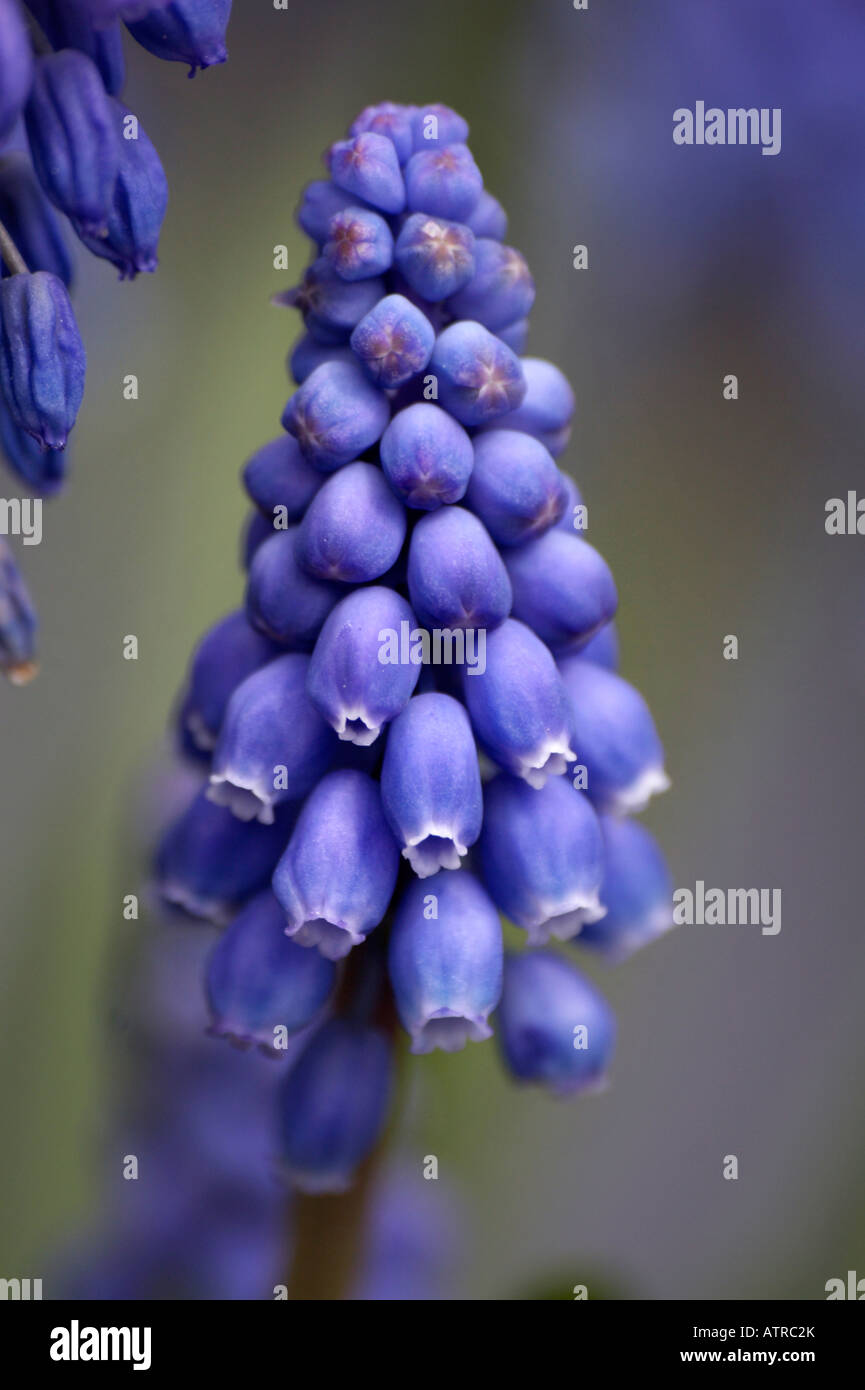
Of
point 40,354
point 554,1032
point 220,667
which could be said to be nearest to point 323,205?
point 40,354

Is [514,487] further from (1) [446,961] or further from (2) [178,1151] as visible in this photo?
(2) [178,1151]

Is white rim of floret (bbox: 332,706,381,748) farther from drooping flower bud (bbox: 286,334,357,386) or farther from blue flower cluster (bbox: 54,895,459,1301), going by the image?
blue flower cluster (bbox: 54,895,459,1301)

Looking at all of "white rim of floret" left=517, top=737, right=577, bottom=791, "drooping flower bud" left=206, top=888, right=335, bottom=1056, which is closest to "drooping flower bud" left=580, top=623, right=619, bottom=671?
"white rim of floret" left=517, top=737, right=577, bottom=791

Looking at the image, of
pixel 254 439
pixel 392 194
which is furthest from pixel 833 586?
pixel 392 194

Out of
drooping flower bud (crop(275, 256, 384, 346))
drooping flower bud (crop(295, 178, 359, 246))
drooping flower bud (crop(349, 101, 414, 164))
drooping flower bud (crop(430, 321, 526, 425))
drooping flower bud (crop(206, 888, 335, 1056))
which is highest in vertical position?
drooping flower bud (crop(349, 101, 414, 164))

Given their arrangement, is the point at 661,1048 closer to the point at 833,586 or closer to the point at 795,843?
the point at 795,843

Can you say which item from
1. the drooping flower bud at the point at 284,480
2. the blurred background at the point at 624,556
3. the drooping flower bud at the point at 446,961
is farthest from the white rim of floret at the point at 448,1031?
the blurred background at the point at 624,556
